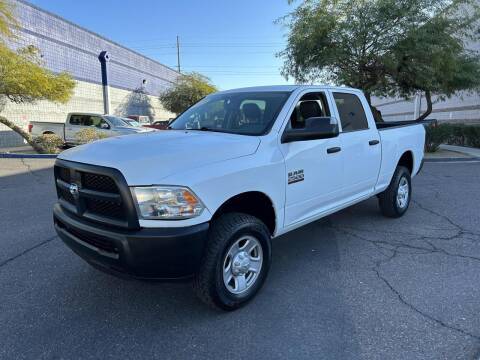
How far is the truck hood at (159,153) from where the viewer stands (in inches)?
100

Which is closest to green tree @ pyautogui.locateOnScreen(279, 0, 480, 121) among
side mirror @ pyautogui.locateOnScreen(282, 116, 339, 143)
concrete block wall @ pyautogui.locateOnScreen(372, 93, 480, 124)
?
concrete block wall @ pyautogui.locateOnScreen(372, 93, 480, 124)

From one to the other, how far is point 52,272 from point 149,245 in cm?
194

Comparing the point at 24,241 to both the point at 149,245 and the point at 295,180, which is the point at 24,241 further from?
the point at 295,180

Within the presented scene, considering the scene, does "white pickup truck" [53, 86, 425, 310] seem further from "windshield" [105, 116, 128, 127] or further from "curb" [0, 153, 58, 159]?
"windshield" [105, 116, 128, 127]

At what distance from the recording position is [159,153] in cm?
274

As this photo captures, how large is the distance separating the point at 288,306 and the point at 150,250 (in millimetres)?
1369

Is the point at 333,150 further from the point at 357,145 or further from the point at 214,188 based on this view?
the point at 214,188

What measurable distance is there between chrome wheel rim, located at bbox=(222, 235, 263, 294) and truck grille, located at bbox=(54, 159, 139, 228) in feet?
2.87

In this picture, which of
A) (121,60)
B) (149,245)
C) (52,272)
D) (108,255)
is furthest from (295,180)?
(121,60)

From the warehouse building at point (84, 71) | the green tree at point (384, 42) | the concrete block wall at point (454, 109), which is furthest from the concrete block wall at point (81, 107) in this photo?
the concrete block wall at point (454, 109)

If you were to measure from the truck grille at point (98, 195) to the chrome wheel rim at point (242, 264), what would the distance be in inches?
34.5

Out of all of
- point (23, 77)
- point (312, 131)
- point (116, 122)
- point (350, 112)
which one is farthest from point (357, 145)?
point (116, 122)

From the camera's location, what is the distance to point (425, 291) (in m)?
3.34

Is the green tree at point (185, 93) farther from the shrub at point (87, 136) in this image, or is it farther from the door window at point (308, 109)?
the door window at point (308, 109)
